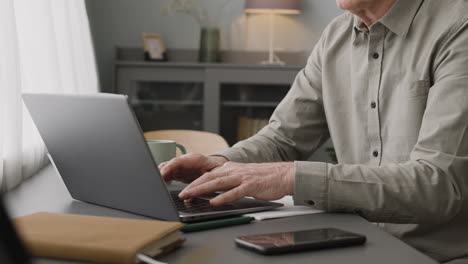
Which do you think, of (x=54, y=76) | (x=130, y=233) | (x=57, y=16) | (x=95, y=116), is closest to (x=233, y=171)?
(x=95, y=116)

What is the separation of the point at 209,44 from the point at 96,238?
3.95 meters

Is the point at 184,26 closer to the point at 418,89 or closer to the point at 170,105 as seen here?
the point at 170,105

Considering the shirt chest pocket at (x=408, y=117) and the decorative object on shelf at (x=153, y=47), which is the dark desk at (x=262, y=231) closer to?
the shirt chest pocket at (x=408, y=117)

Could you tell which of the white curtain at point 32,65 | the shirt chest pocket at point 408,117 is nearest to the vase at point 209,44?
the white curtain at point 32,65

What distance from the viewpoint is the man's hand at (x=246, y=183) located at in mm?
1126

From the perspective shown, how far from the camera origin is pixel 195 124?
4395 millimetres

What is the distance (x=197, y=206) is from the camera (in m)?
1.12

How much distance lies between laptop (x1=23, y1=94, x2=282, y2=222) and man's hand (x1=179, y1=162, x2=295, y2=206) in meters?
0.02

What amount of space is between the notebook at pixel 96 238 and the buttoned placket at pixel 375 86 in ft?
2.73

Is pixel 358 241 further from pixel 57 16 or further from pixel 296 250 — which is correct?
pixel 57 16

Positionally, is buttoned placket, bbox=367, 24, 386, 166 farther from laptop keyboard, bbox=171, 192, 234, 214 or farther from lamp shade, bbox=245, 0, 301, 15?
lamp shade, bbox=245, 0, 301, 15

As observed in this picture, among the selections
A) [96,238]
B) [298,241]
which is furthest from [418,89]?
[96,238]

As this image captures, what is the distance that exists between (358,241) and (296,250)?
10 cm

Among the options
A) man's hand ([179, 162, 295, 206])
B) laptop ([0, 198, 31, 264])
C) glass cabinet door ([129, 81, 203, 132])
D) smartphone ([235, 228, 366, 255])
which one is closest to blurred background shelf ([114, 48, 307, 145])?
glass cabinet door ([129, 81, 203, 132])
